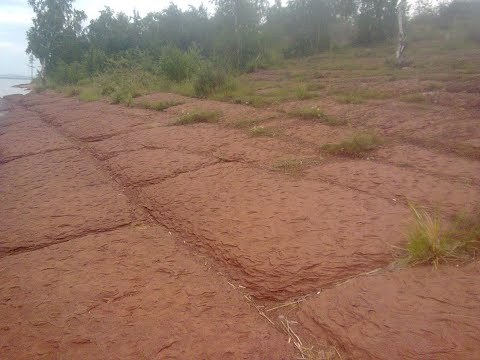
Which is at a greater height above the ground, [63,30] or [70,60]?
[63,30]

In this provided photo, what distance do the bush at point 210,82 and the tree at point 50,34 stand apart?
20781 mm

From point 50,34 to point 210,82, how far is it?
2302 centimetres

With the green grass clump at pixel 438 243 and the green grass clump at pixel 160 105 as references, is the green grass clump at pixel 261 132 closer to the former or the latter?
the green grass clump at pixel 438 243

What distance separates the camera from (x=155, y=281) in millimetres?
1030

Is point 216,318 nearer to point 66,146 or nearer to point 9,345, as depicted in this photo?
point 9,345

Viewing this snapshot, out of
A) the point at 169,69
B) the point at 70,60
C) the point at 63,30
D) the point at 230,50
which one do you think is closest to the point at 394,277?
the point at 169,69

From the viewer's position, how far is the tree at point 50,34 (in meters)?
22.9

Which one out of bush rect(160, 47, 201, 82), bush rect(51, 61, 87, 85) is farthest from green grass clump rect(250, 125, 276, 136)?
bush rect(51, 61, 87, 85)

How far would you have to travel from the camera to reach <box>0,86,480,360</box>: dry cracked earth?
0.83 metres

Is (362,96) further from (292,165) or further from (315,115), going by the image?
(292,165)

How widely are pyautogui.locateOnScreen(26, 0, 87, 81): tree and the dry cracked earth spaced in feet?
79.6

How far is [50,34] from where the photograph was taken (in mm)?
23547

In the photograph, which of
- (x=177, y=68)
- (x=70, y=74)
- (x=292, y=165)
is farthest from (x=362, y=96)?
(x=70, y=74)

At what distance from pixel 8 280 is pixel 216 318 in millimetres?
675
